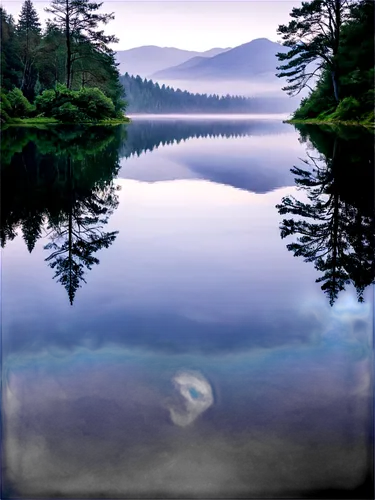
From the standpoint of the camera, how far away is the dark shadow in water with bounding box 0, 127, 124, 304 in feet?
30.3

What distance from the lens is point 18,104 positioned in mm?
51125

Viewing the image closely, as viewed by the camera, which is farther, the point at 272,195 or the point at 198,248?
the point at 272,195

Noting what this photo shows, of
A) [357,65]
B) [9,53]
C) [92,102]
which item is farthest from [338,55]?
[9,53]

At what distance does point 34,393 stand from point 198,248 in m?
5.43

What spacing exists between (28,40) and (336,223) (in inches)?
2690

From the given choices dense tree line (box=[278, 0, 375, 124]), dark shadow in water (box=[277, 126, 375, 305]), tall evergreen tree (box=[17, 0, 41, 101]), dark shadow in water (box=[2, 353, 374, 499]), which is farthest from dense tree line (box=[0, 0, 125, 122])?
dark shadow in water (box=[2, 353, 374, 499])

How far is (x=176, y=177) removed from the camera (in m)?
20.9

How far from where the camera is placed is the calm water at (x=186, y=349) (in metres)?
3.83

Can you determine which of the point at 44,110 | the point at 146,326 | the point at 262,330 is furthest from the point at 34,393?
the point at 44,110

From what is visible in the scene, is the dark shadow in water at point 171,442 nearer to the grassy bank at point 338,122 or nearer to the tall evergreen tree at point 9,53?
the grassy bank at point 338,122

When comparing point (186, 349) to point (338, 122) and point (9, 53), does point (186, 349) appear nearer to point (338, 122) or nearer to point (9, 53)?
point (338, 122)

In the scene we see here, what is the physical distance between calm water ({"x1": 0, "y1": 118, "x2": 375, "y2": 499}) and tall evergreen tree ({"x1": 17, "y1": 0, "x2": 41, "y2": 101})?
63502 mm

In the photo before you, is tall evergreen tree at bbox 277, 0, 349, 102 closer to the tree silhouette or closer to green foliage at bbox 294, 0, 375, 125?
green foliage at bbox 294, 0, 375, 125

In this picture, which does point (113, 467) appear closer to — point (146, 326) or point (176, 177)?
point (146, 326)
